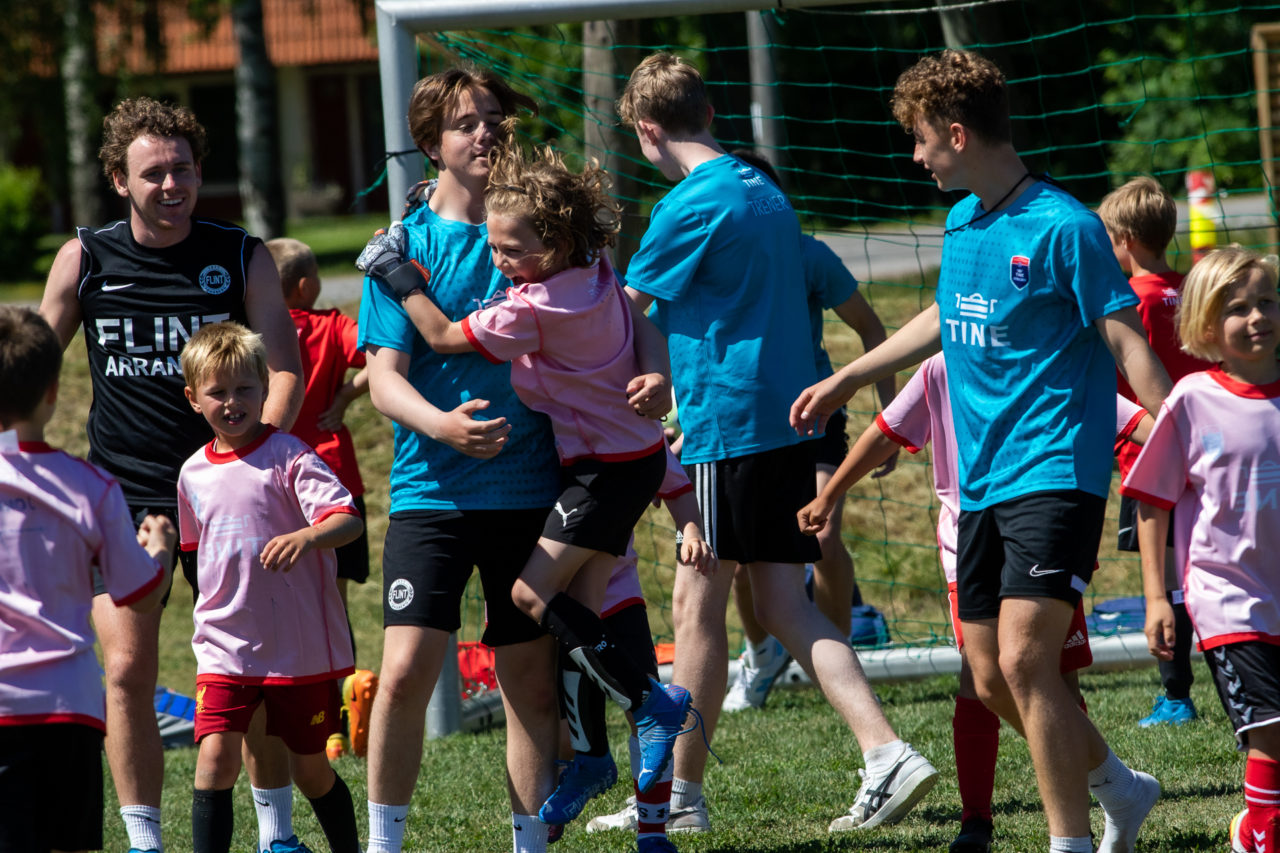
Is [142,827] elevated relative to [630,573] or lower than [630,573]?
Answer: lower

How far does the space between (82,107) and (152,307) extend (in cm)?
1657

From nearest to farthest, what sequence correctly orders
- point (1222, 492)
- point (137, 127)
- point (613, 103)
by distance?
point (1222, 492), point (137, 127), point (613, 103)

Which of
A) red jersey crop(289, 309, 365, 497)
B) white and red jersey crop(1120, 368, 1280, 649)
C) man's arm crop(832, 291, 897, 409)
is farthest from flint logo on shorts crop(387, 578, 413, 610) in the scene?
red jersey crop(289, 309, 365, 497)

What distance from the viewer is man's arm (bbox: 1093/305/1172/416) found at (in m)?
3.19

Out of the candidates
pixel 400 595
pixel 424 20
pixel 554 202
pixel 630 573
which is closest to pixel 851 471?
pixel 630 573

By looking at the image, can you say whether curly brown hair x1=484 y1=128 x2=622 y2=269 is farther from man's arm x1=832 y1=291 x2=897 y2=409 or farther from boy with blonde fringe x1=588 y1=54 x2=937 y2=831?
man's arm x1=832 y1=291 x2=897 y2=409

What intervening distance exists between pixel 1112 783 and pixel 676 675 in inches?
49.7

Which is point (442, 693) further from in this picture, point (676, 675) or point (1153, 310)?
point (1153, 310)

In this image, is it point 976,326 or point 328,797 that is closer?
point 976,326

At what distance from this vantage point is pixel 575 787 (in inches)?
140

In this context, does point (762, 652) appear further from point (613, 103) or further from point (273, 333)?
point (613, 103)

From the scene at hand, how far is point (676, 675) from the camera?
4.22 metres

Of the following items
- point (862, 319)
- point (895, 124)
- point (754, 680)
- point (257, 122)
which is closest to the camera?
point (862, 319)

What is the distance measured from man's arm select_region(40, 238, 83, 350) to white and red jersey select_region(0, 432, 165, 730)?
115 cm
